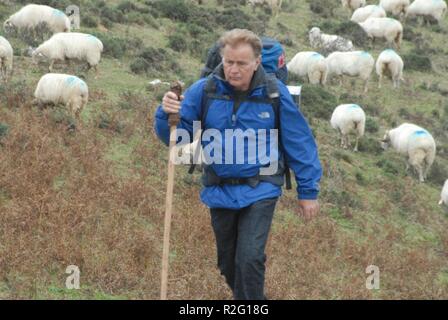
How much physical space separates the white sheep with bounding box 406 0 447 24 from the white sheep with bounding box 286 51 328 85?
12.7m

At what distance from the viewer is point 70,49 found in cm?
1545

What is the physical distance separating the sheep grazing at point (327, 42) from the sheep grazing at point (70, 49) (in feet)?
37.5

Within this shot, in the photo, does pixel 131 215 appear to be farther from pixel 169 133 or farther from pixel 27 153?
pixel 169 133

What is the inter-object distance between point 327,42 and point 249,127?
68.4ft

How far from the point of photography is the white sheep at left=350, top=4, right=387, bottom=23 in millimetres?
30891

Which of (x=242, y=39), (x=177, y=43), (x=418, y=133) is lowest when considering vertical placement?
(x=418, y=133)

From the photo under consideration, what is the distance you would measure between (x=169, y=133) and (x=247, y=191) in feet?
2.12

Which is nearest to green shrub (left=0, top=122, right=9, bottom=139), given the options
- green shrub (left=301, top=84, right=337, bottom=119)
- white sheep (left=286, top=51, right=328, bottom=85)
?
green shrub (left=301, top=84, right=337, bottom=119)

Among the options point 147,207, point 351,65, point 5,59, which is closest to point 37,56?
point 5,59

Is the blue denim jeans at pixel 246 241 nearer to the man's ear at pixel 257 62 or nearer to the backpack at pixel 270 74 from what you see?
the backpack at pixel 270 74

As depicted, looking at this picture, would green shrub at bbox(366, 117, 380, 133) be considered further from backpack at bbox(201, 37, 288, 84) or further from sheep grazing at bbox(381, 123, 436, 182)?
backpack at bbox(201, 37, 288, 84)

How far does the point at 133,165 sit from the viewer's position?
11227mm

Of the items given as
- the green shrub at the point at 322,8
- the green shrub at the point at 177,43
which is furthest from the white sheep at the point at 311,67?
the green shrub at the point at 322,8

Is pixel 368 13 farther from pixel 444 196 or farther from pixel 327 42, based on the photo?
pixel 444 196
